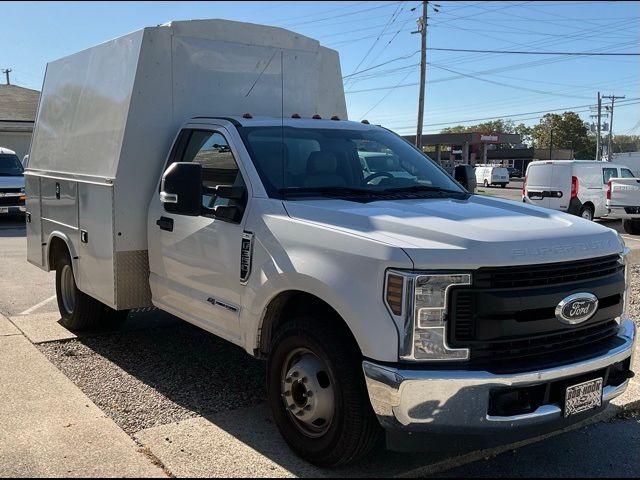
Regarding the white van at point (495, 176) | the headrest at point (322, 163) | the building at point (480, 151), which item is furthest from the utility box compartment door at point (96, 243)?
the white van at point (495, 176)

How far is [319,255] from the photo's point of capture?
3.48 m

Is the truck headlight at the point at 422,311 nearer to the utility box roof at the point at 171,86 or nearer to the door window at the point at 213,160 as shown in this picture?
the door window at the point at 213,160

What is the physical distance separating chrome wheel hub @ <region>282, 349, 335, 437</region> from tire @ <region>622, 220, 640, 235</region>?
627 inches

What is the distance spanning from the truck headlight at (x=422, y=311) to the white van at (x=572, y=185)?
1623 cm

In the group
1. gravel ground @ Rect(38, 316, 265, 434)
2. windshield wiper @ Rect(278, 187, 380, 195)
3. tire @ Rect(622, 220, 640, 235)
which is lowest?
gravel ground @ Rect(38, 316, 265, 434)

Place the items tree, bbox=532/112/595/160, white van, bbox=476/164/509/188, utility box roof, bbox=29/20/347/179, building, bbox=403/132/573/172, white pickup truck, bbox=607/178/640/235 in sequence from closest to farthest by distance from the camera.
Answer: utility box roof, bbox=29/20/347/179, white pickup truck, bbox=607/178/640/235, white van, bbox=476/164/509/188, building, bbox=403/132/573/172, tree, bbox=532/112/595/160

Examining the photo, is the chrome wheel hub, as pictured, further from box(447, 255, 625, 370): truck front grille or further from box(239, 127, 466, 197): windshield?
box(239, 127, 466, 197): windshield

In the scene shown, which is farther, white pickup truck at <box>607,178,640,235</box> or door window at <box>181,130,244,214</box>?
white pickup truck at <box>607,178,640,235</box>

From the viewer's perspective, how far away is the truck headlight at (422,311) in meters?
3.04

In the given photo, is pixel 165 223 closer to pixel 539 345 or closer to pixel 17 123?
pixel 539 345

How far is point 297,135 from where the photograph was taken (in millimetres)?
4727

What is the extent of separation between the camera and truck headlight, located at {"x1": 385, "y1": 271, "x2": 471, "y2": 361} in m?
3.04

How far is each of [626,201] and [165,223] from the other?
49.0 feet

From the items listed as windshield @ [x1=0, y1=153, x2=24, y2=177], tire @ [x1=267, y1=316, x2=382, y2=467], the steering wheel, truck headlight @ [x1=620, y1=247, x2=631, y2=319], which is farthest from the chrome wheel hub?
windshield @ [x1=0, y1=153, x2=24, y2=177]
